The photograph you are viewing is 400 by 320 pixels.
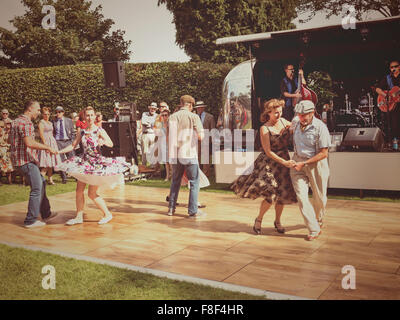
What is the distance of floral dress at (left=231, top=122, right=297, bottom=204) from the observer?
Answer: 206 inches

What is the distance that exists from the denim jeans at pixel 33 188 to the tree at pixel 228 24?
663 inches

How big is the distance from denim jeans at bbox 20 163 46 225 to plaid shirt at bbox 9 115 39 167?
111 mm

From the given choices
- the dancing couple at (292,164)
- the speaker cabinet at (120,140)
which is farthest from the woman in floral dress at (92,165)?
the speaker cabinet at (120,140)

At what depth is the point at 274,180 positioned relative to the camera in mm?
5262

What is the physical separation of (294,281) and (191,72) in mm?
15201

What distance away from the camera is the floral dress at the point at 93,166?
5.93 meters

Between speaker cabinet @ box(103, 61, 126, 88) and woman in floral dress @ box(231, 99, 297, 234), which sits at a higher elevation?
speaker cabinet @ box(103, 61, 126, 88)

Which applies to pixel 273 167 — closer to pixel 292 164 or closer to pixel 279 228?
pixel 292 164

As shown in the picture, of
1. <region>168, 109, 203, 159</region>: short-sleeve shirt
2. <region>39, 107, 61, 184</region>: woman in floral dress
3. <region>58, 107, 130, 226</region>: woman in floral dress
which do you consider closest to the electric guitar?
<region>168, 109, 203, 159</region>: short-sleeve shirt

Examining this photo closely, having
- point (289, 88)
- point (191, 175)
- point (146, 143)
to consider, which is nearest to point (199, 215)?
point (191, 175)

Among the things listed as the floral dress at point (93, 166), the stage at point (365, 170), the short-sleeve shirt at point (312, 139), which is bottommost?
the stage at point (365, 170)

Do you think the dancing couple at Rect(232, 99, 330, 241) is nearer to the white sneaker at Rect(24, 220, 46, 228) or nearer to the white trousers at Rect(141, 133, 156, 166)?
the white sneaker at Rect(24, 220, 46, 228)

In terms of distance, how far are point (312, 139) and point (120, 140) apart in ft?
25.2

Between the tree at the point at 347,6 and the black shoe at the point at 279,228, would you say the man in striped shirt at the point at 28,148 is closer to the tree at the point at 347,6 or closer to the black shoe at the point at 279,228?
the black shoe at the point at 279,228
